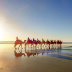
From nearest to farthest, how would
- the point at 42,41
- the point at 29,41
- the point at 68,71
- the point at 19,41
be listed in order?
the point at 68,71
the point at 19,41
the point at 29,41
the point at 42,41

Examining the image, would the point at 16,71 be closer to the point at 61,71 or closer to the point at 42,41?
the point at 61,71

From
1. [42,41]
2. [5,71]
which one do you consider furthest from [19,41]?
[5,71]

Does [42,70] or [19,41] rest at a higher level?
[19,41]

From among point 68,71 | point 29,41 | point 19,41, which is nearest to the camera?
point 68,71

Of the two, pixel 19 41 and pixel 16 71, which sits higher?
pixel 19 41

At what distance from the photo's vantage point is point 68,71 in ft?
22.0

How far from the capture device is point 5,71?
22.0ft

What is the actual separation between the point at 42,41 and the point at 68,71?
31.5 m

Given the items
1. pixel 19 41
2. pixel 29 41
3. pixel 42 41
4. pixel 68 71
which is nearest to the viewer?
pixel 68 71

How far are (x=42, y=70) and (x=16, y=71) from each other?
1.95 metres

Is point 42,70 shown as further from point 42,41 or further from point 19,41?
point 42,41

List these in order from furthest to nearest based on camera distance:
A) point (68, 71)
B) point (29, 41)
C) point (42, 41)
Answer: point (42, 41) < point (29, 41) < point (68, 71)

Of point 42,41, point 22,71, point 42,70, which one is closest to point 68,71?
point 42,70

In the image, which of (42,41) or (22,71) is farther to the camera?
(42,41)
